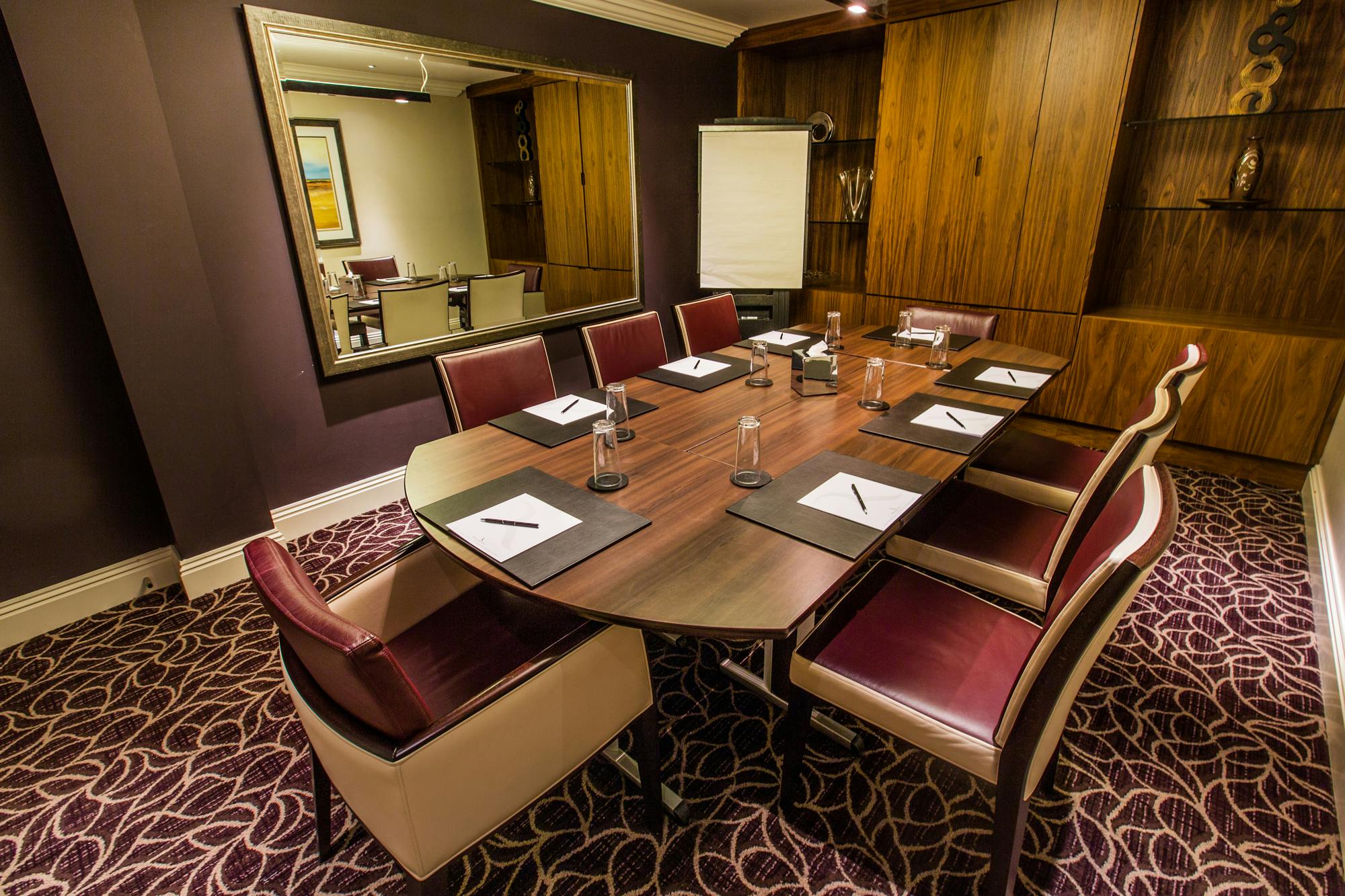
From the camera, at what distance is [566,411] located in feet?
6.50

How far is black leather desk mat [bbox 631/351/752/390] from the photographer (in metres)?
2.20

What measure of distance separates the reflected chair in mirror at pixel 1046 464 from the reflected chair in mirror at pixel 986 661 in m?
0.67

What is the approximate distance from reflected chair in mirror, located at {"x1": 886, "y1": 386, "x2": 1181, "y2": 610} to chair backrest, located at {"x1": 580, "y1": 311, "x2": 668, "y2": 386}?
1256mm

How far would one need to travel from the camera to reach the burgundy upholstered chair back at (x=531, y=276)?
3486 millimetres

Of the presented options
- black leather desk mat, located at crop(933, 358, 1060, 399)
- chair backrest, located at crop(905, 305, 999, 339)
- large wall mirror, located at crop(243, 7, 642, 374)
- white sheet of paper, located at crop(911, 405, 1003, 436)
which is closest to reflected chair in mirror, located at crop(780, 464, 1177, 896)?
white sheet of paper, located at crop(911, 405, 1003, 436)

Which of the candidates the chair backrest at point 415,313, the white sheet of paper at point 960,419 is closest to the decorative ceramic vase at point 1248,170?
the white sheet of paper at point 960,419

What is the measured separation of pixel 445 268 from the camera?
3178 mm

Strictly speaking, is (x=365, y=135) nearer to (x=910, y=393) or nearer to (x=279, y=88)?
(x=279, y=88)

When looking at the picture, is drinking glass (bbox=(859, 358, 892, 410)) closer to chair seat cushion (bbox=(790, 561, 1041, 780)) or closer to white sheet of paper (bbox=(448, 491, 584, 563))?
chair seat cushion (bbox=(790, 561, 1041, 780))

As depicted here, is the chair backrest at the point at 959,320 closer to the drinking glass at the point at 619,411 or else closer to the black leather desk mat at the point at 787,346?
the black leather desk mat at the point at 787,346

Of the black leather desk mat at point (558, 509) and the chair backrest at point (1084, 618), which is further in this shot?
the black leather desk mat at point (558, 509)

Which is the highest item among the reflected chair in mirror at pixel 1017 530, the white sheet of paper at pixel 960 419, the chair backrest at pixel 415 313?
the chair backrest at pixel 415 313

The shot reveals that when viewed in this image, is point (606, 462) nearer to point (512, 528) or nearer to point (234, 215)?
point (512, 528)

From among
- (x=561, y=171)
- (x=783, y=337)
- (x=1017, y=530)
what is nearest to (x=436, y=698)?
(x=1017, y=530)
